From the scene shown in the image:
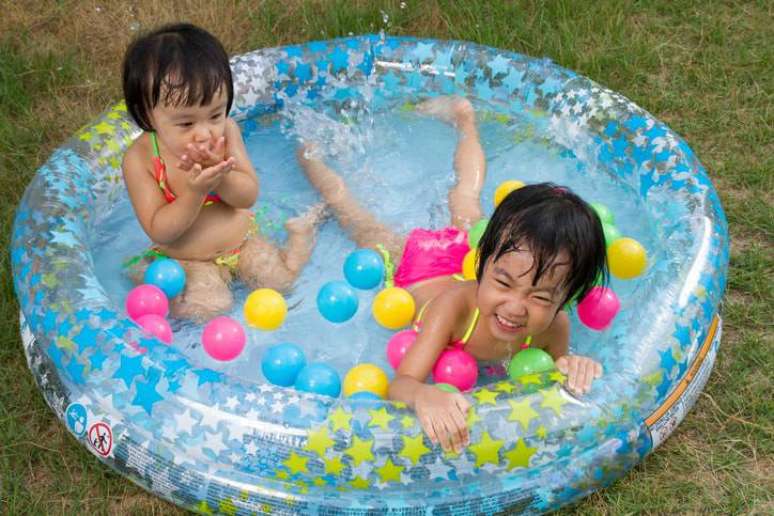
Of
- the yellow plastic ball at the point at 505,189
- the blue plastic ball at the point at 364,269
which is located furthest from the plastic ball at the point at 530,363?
the yellow plastic ball at the point at 505,189

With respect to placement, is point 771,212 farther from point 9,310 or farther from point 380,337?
point 9,310

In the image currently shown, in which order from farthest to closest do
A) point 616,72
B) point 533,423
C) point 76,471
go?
point 616,72, point 76,471, point 533,423

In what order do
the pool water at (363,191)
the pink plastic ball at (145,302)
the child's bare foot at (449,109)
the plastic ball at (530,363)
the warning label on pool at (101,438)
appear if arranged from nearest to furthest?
the warning label on pool at (101,438)
the plastic ball at (530,363)
the pink plastic ball at (145,302)
the pool water at (363,191)
the child's bare foot at (449,109)

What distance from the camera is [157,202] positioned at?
3.63 meters

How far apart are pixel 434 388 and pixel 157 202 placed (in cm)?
142

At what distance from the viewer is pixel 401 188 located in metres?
4.55

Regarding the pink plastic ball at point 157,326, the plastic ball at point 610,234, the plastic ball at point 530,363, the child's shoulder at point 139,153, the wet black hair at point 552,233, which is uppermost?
the wet black hair at point 552,233

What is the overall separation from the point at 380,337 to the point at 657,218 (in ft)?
3.97

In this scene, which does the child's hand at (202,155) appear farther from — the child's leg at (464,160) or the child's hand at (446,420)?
the child's leg at (464,160)

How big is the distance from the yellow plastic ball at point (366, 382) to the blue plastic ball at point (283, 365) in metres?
0.20

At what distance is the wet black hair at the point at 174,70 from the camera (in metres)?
3.28

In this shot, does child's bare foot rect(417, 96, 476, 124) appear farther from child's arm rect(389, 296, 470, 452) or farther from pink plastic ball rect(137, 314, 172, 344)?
pink plastic ball rect(137, 314, 172, 344)

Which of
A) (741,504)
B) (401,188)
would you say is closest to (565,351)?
(741,504)

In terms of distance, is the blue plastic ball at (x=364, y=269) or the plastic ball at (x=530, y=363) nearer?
the plastic ball at (x=530, y=363)
